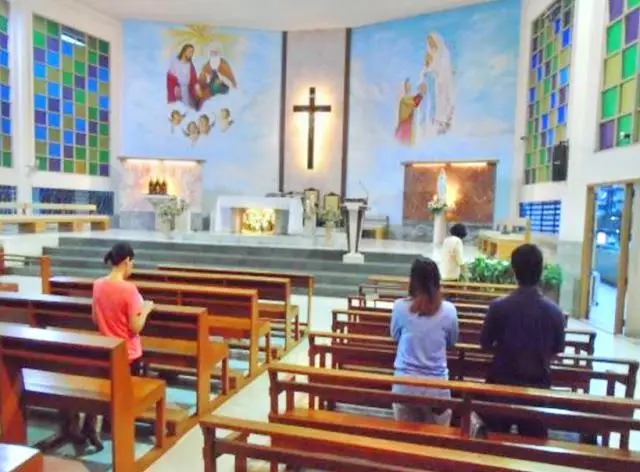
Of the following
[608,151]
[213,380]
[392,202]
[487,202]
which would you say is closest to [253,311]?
[213,380]

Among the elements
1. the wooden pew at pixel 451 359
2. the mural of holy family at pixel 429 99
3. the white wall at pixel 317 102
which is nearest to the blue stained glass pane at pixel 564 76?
the mural of holy family at pixel 429 99

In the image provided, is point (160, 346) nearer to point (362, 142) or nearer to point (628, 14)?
point (628, 14)

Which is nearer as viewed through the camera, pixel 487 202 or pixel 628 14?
pixel 628 14

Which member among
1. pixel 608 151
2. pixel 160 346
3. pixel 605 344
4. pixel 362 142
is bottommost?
pixel 605 344

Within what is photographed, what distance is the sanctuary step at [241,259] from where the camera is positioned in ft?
26.0

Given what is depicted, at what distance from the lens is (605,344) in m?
5.31

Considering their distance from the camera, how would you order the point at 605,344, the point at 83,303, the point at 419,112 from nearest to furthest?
the point at 83,303
the point at 605,344
the point at 419,112

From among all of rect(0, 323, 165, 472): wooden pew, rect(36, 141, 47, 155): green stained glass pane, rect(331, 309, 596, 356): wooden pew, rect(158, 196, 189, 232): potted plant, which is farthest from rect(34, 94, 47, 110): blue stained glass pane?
rect(0, 323, 165, 472): wooden pew

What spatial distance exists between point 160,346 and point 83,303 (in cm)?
50

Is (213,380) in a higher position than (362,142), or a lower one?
lower

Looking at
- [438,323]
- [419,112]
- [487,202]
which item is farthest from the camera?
[419,112]

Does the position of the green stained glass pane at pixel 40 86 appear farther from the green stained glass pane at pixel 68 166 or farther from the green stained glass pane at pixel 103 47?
the green stained glass pane at pixel 103 47

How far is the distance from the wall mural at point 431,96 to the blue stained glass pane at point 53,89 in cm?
701

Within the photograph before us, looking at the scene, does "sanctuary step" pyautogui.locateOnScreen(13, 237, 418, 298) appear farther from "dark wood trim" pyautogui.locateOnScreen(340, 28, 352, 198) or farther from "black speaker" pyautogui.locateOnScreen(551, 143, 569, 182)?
"dark wood trim" pyautogui.locateOnScreen(340, 28, 352, 198)
